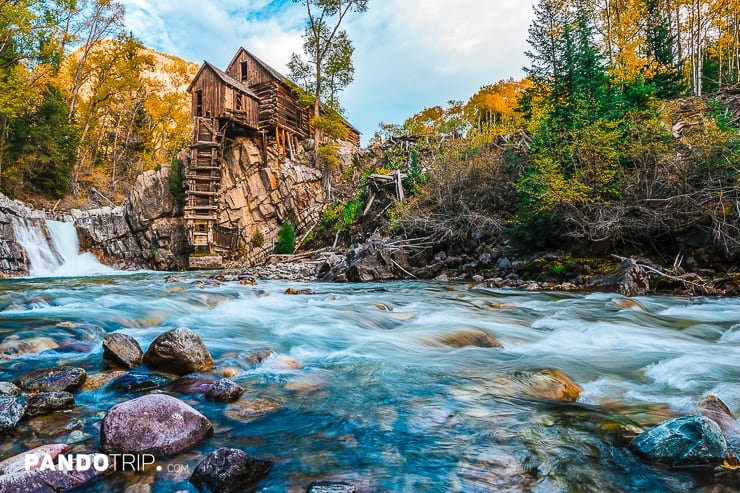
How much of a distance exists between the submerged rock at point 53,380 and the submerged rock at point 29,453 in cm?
99

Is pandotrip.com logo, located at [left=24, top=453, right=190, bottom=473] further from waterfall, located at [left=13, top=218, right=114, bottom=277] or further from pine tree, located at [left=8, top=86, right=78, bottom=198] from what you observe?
pine tree, located at [left=8, top=86, right=78, bottom=198]

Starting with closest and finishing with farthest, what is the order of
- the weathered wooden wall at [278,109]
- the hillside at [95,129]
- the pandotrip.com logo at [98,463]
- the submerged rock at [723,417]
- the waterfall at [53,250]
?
the pandotrip.com logo at [98,463] → the submerged rock at [723,417] → the waterfall at [53,250] → the hillside at [95,129] → the weathered wooden wall at [278,109]

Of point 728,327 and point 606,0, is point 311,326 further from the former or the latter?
point 606,0

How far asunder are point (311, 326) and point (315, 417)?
3.20 metres

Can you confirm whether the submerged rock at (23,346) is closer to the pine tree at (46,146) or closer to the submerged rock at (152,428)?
the submerged rock at (152,428)

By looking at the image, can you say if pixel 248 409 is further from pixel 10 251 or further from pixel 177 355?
pixel 10 251

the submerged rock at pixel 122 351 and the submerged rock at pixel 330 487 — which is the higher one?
the submerged rock at pixel 122 351

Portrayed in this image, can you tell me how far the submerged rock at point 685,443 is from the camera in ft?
6.14

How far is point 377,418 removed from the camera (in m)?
2.63

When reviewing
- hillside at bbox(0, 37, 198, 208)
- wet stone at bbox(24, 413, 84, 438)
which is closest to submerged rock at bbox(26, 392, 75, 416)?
wet stone at bbox(24, 413, 84, 438)

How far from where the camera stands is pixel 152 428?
211 centimetres

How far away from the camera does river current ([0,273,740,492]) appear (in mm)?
1946

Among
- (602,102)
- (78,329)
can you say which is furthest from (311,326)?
(602,102)

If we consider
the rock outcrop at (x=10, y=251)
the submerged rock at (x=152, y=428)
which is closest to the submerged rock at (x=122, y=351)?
the submerged rock at (x=152, y=428)
